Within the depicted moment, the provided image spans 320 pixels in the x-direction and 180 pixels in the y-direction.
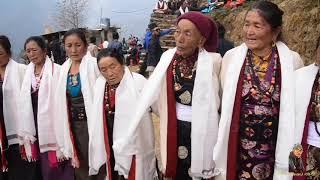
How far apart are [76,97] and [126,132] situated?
0.72 m

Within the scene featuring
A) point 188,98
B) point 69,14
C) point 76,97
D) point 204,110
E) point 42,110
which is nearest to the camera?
point 204,110

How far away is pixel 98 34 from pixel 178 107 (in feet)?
89.5

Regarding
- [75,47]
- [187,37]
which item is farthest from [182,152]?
[75,47]

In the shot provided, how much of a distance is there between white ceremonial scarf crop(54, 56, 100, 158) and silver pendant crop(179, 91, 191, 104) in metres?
1.00

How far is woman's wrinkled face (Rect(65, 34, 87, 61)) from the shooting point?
156 inches

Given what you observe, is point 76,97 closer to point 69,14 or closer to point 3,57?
point 3,57

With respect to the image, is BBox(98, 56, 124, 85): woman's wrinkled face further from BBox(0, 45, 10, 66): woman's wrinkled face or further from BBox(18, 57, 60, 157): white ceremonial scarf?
BBox(0, 45, 10, 66): woman's wrinkled face

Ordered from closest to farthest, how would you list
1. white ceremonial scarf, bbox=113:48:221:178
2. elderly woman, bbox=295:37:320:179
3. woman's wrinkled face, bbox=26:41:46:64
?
elderly woman, bbox=295:37:320:179, white ceremonial scarf, bbox=113:48:221:178, woman's wrinkled face, bbox=26:41:46:64

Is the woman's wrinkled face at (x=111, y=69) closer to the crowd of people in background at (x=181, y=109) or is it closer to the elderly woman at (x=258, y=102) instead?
the crowd of people in background at (x=181, y=109)

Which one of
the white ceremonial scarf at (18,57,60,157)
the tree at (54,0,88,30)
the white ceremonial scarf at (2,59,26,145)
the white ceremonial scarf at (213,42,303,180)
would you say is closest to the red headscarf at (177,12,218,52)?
the white ceremonial scarf at (213,42,303,180)

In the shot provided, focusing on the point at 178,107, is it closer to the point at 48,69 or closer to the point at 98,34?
the point at 48,69

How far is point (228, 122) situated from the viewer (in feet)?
9.51

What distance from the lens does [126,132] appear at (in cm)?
354

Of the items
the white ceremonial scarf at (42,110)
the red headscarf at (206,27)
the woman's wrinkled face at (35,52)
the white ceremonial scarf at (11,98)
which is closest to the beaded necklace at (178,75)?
the red headscarf at (206,27)
